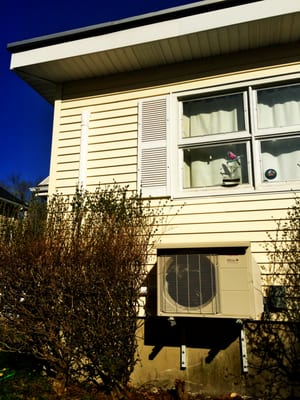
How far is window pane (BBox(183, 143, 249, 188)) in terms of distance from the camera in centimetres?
431

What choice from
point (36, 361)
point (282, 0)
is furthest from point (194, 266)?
point (282, 0)

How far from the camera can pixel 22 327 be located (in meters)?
3.71

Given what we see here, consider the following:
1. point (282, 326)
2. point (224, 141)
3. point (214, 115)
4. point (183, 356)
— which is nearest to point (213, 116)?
point (214, 115)

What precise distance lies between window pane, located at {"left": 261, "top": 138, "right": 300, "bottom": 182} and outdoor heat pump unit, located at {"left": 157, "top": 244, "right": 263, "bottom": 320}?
1.28 m

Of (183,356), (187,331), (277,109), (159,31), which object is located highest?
(159,31)

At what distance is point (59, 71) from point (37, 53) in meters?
0.37

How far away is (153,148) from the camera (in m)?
4.63

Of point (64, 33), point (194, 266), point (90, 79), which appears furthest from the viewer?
point (90, 79)

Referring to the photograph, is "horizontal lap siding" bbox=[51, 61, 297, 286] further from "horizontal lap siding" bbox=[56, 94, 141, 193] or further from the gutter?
the gutter

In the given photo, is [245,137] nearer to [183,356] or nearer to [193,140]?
[193,140]

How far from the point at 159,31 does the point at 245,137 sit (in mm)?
1753

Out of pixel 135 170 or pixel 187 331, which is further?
pixel 135 170

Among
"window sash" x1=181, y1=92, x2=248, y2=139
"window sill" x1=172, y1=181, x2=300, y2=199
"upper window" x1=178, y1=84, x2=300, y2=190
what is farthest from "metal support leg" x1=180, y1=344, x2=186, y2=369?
"window sash" x1=181, y1=92, x2=248, y2=139

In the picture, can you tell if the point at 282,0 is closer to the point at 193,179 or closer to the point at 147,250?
the point at 193,179
